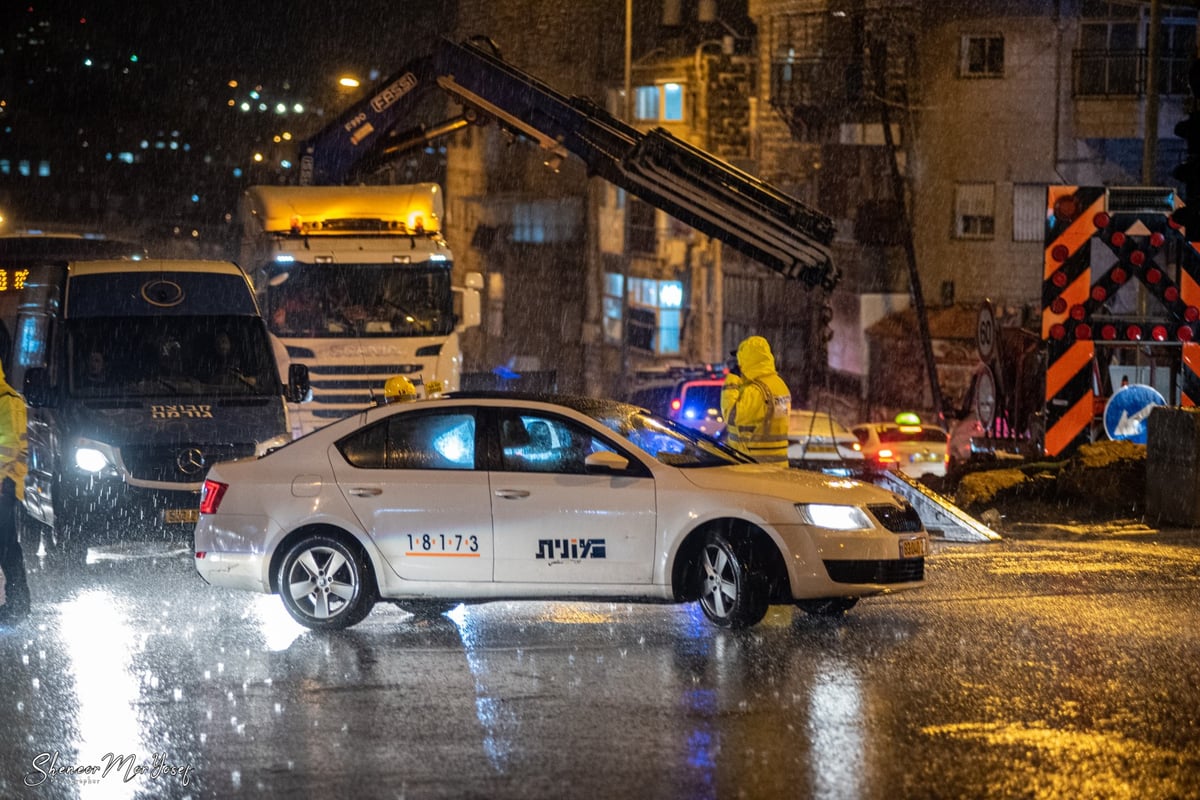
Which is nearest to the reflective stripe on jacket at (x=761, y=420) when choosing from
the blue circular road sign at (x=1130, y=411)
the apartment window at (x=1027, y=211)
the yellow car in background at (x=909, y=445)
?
the blue circular road sign at (x=1130, y=411)

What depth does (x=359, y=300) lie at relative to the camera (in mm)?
19141

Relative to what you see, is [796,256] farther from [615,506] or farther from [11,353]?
[615,506]

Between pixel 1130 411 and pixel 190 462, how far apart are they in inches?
332

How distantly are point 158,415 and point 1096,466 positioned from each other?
823cm

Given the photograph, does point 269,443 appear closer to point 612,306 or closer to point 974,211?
point 974,211

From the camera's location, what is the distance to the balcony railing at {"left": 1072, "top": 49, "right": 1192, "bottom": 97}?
37562 mm

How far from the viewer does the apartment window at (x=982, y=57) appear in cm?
3856

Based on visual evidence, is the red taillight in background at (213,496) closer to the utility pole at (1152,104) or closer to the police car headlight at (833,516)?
the police car headlight at (833,516)

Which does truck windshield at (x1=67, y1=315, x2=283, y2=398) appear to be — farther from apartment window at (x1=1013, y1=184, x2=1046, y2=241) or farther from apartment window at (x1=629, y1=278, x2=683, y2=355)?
apartment window at (x1=629, y1=278, x2=683, y2=355)

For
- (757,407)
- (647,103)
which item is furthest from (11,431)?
(647,103)

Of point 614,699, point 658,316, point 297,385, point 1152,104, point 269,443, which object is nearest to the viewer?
point 614,699

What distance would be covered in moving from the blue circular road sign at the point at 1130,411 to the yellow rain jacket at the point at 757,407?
436cm

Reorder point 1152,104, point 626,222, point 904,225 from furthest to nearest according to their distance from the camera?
1. point 626,222
2. point 904,225
3. point 1152,104

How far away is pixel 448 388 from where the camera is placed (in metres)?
19.2
